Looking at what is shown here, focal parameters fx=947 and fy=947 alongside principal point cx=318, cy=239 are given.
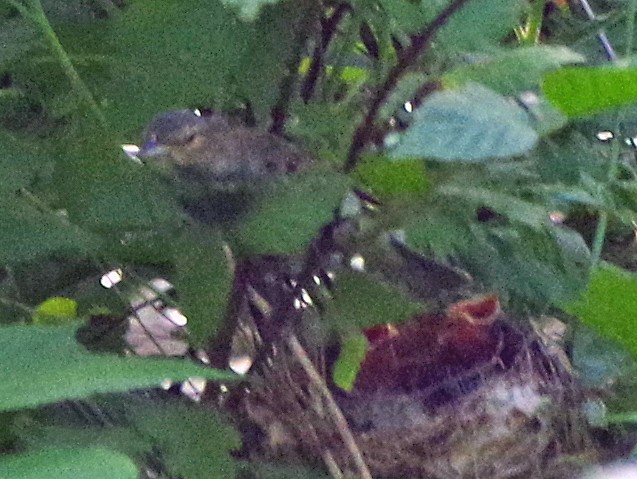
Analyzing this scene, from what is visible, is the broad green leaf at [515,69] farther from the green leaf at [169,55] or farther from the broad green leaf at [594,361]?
the broad green leaf at [594,361]

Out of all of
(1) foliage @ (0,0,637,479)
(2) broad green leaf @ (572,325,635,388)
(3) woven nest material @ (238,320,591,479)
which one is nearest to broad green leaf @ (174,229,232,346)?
(1) foliage @ (0,0,637,479)

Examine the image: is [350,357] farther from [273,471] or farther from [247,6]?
[247,6]

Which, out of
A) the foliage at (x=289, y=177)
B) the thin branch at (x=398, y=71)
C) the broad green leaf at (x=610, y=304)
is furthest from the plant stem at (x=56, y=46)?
the broad green leaf at (x=610, y=304)

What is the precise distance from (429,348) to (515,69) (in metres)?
0.28

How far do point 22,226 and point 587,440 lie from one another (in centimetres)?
34

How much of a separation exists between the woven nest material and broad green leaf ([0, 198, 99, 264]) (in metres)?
0.15

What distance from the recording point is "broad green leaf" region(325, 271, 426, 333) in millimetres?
436

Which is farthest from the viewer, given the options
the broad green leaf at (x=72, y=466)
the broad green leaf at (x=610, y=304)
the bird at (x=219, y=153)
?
the bird at (x=219, y=153)

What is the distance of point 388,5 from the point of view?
354mm

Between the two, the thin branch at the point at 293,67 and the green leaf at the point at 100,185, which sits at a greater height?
the thin branch at the point at 293,67

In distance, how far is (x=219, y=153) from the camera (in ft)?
1.61

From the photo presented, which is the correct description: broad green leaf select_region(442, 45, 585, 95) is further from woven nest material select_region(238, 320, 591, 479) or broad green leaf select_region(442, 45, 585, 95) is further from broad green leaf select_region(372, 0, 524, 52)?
woven nest material select_region(238, 320, 591, 479)

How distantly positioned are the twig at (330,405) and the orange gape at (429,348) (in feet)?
0.18

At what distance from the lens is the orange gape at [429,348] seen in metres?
0.54
